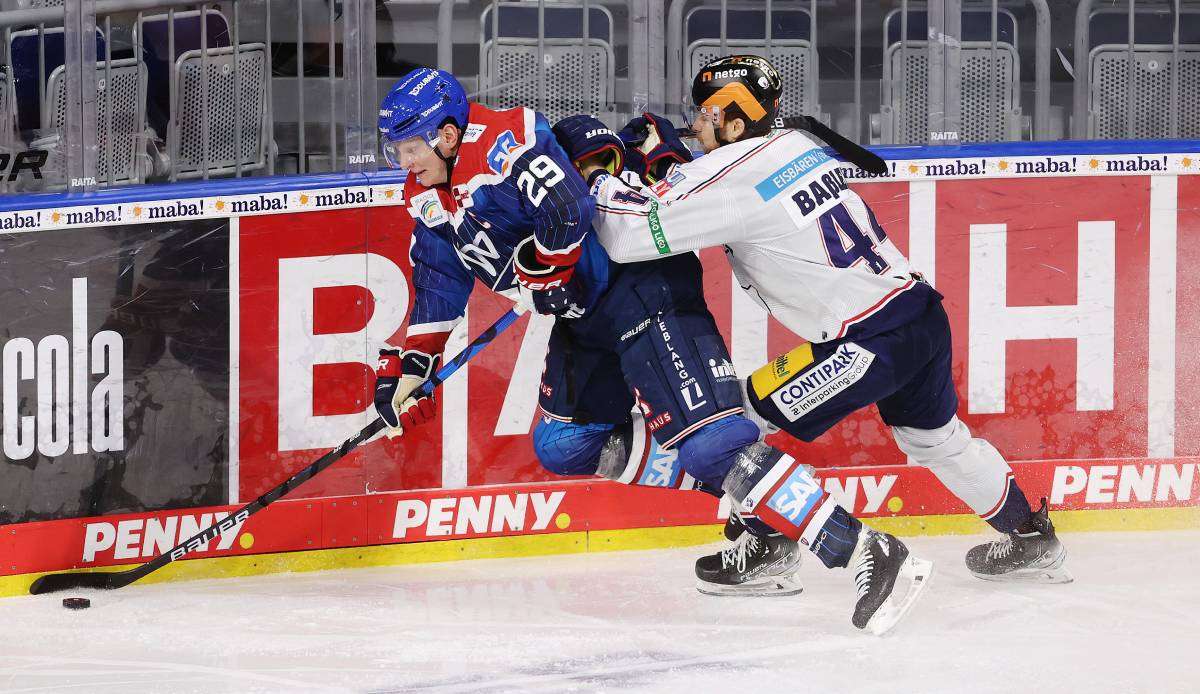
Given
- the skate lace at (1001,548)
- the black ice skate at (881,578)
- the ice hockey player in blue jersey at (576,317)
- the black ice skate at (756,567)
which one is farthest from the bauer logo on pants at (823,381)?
the skate lace at (1001,548)

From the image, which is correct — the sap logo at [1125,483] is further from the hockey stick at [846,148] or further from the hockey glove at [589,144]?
the hockey glove at [589,144]

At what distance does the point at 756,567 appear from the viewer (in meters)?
3.67

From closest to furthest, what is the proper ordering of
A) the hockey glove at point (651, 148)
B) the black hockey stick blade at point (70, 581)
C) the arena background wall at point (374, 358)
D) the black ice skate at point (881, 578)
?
1. the black ice skate at point (881, 578)
2. the hockey glove at point (651, 148)
3. the black hockey stick blade at point (70, 581)
4. the arena background wall at point (374, 358)

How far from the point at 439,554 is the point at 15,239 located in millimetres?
1420

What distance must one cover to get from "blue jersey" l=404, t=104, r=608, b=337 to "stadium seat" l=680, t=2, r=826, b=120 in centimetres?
112

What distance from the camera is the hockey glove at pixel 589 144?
3336 mm

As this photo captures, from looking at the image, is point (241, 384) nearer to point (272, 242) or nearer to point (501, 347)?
point (272, 242)

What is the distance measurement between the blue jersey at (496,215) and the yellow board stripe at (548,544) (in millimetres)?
853

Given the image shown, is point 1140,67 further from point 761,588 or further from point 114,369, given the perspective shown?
point 114,369

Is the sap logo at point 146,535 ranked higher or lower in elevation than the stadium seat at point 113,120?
lower

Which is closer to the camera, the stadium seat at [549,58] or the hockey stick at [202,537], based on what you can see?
the hockey stick at [202,537]

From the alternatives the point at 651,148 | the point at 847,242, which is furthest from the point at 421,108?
the point at 847,242

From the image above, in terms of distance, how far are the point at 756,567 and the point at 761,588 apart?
0.05 meters

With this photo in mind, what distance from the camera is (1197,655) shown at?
3.03m
